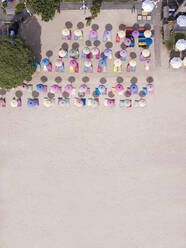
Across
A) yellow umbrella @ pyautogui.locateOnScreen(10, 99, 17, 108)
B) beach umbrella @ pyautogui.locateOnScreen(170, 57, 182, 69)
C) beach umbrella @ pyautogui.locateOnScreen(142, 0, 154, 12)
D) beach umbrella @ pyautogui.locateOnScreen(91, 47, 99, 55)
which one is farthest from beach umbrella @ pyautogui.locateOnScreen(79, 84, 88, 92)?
beach umbrella @ pyautogui.locateOnScreen(142, 0, 154, 12)

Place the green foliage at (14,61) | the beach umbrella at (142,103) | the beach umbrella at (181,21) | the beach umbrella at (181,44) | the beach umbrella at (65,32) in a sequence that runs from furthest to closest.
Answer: the beach umbrella at (142,103) → the beach umbrella at (65,32) → the beach umbrella at (181,44) → the beach umbrella at (181,21) → the green foliage at (14,61)

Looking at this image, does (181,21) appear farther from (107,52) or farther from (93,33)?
(93,33)

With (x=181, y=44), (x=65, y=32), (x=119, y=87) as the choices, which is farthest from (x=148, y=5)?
(x=65, y=32)

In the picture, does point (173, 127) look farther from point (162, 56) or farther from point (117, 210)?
point (117, 210)

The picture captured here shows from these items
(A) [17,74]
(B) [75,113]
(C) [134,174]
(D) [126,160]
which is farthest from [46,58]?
(C) [134,174]

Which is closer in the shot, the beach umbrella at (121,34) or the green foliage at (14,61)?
the green foliage at (14,61)

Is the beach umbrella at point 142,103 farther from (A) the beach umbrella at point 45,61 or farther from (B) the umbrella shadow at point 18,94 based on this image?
(B) the umbrella shadow at point 18,94

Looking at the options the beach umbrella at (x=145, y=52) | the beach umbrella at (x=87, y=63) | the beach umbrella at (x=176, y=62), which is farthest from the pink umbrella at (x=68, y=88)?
the beach umbrella at (x=176, y=62)

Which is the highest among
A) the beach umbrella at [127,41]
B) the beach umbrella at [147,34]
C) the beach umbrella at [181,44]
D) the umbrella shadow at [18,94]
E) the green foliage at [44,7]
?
the green foliage at [44,7]
